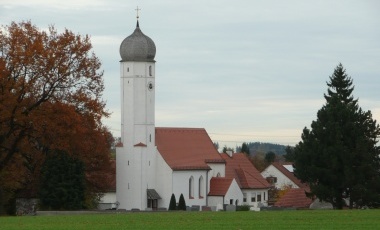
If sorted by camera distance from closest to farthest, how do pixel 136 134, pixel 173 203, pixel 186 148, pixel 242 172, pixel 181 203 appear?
1. pixel 173 203
2. pixel 181 203
3. pixel 136 134
4. pixel 186 148
5. pixel 242 172

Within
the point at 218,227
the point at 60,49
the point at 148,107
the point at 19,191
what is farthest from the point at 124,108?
the point at 218,227

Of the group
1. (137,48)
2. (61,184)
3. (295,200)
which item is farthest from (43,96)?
(295,200)

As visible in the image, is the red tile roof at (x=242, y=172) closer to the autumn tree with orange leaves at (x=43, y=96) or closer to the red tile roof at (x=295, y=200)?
the red tile roof at (x=295, y=200)

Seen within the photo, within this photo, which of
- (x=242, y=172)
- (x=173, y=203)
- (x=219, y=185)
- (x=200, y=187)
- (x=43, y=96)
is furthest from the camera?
(x=242, y=172)

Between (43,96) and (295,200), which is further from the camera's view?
A: (295,200)

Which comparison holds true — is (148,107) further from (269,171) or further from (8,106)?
(269,171)

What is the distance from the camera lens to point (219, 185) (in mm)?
95688

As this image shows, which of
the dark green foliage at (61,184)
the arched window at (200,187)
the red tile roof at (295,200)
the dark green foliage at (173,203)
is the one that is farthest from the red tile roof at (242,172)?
the dark green foliage at (61,184)

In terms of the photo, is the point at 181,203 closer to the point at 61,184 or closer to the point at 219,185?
the point at 219,185

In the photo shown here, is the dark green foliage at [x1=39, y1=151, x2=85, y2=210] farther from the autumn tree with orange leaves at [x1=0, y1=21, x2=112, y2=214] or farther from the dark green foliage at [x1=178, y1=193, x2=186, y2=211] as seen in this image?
the dark green foliage at [x1=178, y1=193, x2=186, y2=211]

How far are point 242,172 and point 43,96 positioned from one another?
3727cm

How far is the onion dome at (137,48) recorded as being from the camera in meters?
90.3

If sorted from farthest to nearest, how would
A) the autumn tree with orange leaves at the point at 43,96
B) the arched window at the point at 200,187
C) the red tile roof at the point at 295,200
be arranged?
the arched window at the point at 200,187, the red tile roof at the point at 295,200, the autumn tree with orange leaves at the point at 43,96

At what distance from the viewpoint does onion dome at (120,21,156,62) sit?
90.3m
